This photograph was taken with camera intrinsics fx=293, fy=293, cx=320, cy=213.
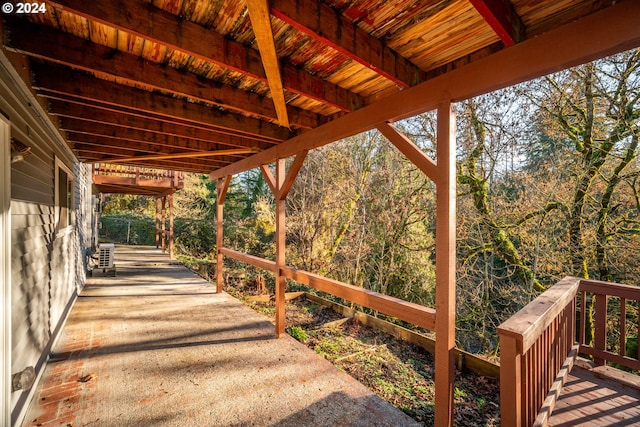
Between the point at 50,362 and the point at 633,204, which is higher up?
the point at 633,204

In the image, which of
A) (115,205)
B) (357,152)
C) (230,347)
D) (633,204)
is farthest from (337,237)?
(115,205)

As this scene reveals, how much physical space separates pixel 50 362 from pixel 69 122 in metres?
2.78

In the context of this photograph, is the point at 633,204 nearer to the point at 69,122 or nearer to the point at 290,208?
the point at 290,208

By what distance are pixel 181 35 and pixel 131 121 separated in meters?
2.12

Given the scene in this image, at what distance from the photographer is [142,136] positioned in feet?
12.9

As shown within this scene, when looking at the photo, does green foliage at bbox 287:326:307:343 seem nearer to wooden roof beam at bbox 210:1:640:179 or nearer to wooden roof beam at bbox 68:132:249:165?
wooden roof beam at bbox 68:132:249:165

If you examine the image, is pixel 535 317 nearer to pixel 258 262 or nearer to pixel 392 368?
pixel 392 368

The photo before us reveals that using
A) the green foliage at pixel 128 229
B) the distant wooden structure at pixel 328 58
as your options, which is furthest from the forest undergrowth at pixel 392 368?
the green foliage at pixel 128 229

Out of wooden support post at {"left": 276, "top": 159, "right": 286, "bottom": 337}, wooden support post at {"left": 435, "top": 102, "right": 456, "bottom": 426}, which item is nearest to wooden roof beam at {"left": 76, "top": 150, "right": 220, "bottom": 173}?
wooden support post at {"left": 276, "top": 159, "right": 286, "bottom": 337}

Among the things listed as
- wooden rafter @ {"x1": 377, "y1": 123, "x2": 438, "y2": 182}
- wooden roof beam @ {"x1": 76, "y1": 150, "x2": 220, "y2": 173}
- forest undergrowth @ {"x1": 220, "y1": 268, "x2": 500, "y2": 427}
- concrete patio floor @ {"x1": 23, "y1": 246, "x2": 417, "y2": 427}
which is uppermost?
wooden roof beam @ {"x1": 76, "y1": 150, "x2": 220, "y2": 173}

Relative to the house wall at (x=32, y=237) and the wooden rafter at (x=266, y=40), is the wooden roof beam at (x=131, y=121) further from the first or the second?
the wooden rafter at (x=266, y=40)

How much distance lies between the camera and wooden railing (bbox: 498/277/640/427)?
159 cm

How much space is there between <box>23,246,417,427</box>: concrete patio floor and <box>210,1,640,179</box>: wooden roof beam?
249 centimetres

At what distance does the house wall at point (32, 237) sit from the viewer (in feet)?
7.14
